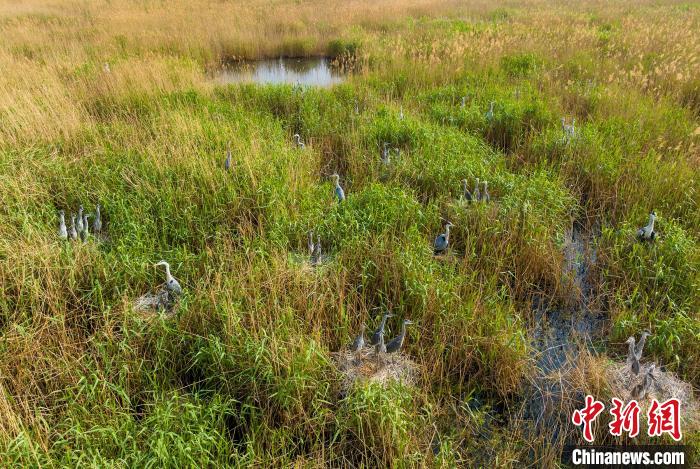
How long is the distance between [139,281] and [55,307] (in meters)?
0.62

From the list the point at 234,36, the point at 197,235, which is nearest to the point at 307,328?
the point at 197,235

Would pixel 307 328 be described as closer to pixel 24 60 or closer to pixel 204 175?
pixel 204 175

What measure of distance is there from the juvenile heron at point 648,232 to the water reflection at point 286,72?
7079mm

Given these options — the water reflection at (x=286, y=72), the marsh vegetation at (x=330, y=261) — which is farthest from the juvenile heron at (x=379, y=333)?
the water reflection at (x=286, y=72)

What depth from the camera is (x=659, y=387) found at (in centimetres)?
287

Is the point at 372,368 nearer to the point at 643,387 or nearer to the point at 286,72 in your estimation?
the point at 643,387

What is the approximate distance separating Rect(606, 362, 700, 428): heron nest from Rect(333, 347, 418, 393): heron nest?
4.47 ft

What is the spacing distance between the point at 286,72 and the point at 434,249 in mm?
8794

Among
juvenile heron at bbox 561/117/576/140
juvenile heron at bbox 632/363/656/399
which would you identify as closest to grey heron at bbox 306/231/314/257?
juvenile heron at bbox 632/363/656/399

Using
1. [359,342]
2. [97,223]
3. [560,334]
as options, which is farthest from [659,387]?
[97,223]

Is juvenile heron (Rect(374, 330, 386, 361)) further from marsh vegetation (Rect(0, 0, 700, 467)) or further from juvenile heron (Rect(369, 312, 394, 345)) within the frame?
marsh vegetation (Rect(0, 0, 700, 467))

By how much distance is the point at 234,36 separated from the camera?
41.0 feet

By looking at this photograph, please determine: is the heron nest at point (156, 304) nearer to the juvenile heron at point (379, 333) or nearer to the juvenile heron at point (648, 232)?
the juvenile heron at point (379, 333)

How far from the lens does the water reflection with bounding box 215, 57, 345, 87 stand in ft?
32.5
